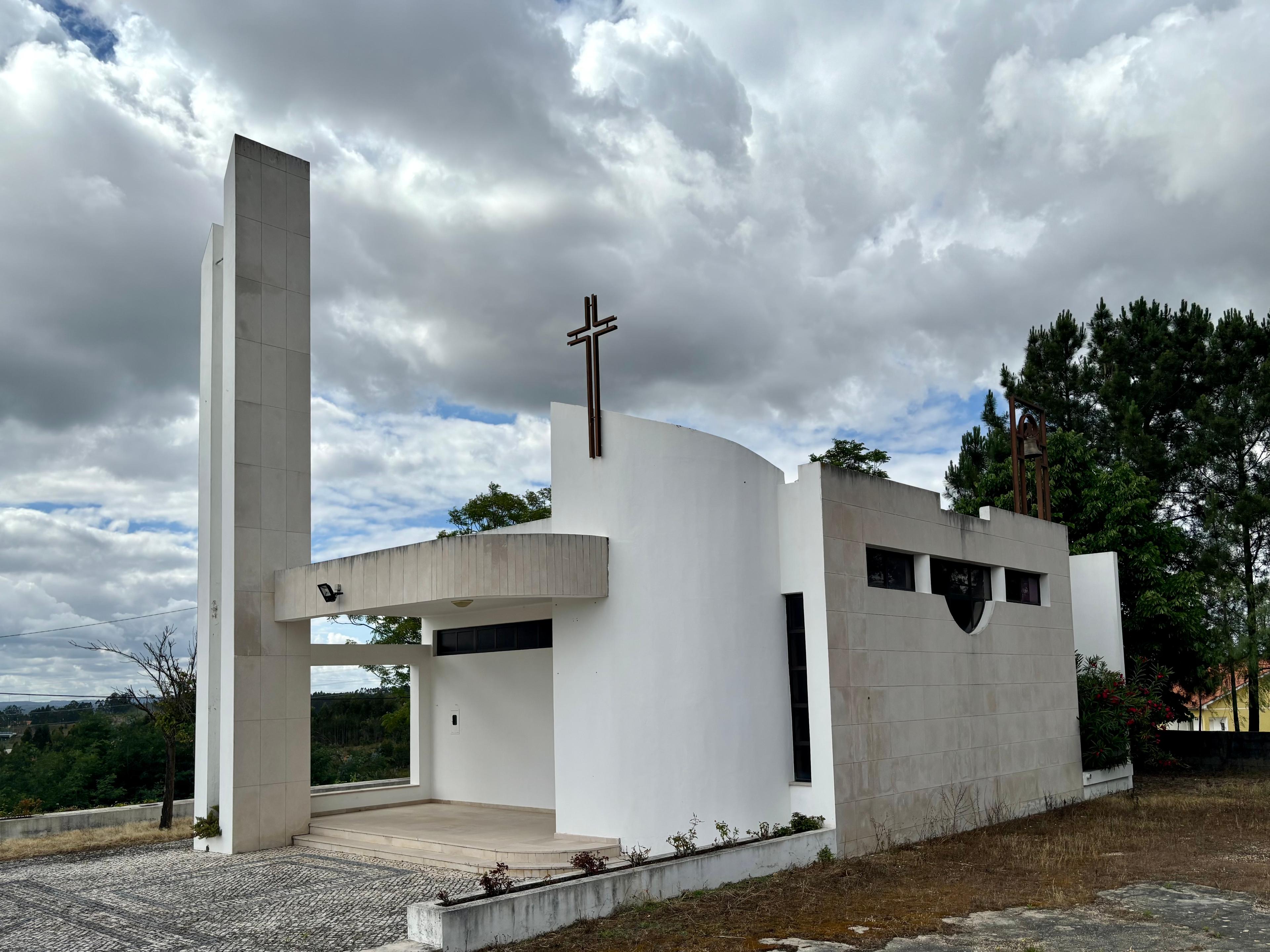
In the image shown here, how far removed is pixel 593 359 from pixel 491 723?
776cm

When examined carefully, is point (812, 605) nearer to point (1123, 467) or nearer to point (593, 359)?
point (593, 359)

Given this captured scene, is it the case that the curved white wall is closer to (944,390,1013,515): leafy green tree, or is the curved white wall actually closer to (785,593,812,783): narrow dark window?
(785,593,812,783): narrow dark window

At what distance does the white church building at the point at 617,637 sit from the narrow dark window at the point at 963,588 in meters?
0.05

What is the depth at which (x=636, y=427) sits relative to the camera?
1277 centimetres

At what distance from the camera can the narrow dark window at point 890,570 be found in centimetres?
1399

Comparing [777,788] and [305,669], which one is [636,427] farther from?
[305,669]

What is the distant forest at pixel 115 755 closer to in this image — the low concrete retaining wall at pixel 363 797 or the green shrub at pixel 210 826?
the low concrete retaining wall at pixel 363 797

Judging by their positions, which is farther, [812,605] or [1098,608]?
[1098,608]

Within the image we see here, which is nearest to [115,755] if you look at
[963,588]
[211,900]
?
[211,900]

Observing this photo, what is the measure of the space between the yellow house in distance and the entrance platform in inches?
744

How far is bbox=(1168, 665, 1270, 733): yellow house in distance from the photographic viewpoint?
26703 mm

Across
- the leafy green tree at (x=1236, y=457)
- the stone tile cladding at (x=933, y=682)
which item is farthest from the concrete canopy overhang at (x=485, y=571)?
the leafy green tree at (x=1236, y=457)

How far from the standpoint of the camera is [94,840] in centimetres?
1526

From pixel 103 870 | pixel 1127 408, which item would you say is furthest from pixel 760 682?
pixel 1127 408
